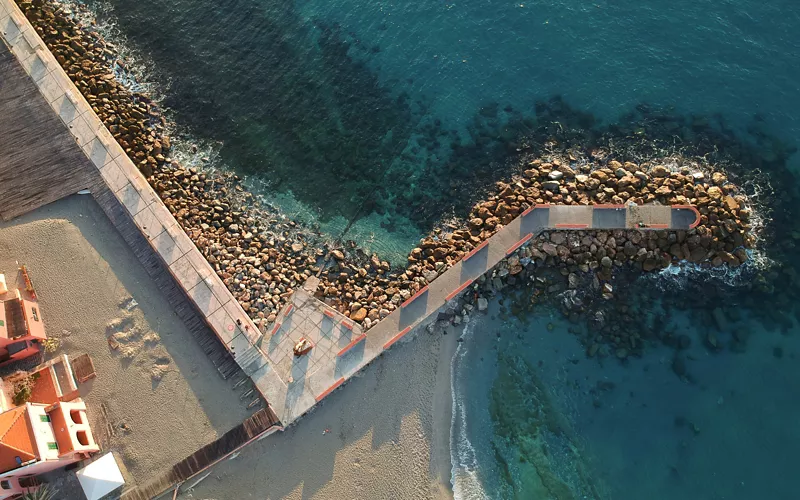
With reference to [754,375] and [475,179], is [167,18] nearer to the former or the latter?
[475,179]

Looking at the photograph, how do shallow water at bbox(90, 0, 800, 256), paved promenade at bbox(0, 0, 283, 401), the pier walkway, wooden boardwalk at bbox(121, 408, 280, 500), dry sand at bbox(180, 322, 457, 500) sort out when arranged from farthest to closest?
shallow water at bbox(90, 0, 800, 256) → paved promenade at bbox(0, 0, 283, 401) → the pier walkway → wooden boardwalk at bbox(121, 408, 280, 500) → dry sand at bbox(180, 322, 457, 500)

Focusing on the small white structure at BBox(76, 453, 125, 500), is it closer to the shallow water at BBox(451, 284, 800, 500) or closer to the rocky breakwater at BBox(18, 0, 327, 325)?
the rocky breakwater at BBox(18, 0, 327, 325)

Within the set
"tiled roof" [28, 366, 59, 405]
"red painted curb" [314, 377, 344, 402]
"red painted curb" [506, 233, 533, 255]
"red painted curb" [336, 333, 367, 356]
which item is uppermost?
"tiled roof" [28, 366, 59, 405]

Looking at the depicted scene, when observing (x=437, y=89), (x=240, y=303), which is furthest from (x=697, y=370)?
(x=240, y=303)

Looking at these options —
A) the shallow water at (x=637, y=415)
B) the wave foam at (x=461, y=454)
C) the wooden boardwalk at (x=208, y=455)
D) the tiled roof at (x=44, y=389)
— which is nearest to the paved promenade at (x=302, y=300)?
the wooden boardwalk at (x=208, y=455)

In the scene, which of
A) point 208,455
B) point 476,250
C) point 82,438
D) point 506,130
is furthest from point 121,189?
point 506,130

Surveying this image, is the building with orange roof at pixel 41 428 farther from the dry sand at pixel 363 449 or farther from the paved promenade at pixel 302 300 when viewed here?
the paved promenade at pixel 302 300

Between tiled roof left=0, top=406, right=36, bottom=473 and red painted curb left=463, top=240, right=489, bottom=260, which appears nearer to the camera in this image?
tiled roof left=0, top=406, right=36, bottom=473

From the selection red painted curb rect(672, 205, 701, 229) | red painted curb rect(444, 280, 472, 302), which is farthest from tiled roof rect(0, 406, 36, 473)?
red painted curb rect(672, 205, 701, 229)
